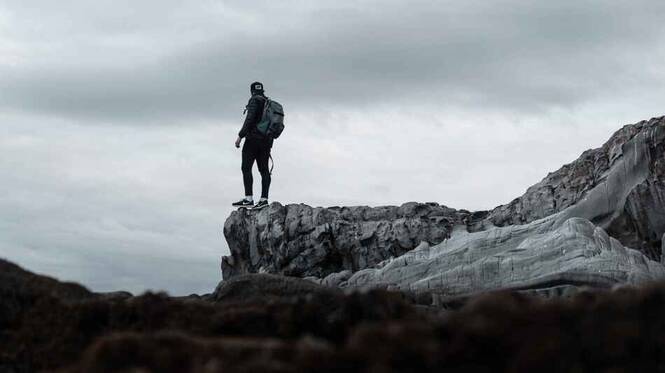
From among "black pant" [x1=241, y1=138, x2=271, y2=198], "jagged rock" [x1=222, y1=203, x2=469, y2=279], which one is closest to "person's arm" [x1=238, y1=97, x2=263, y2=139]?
"black pant" [x1=241, y1=138, x2=271, y2=198]

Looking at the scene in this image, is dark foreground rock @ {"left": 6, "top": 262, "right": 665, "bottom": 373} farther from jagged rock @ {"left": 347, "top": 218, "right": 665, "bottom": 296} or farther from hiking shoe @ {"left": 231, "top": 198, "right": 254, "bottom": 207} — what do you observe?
hiking shoe @ {"left": 231, "top": 198, "right": 254, "bottom": 207}

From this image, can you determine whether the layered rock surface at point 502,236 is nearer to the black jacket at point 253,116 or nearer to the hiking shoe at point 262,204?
the hiking shoe at point 262,204

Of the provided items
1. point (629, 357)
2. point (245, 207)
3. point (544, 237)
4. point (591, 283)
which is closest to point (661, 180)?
point (544, 237)

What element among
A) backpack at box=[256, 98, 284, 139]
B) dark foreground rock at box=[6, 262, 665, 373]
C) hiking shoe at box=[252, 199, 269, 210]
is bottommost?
dark foreground rock at box=[6, 262, 665, 373]

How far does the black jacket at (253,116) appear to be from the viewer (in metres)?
37.9

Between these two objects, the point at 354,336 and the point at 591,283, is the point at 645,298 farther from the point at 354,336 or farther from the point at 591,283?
the point at 591,283

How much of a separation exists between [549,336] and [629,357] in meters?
0.54

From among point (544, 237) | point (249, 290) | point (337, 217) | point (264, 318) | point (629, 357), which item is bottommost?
point (629, 357)

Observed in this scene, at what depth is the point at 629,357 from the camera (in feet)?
23.2

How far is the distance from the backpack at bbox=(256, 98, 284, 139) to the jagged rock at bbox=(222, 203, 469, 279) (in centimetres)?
258

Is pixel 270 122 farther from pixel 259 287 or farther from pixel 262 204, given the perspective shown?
pixel 259 287

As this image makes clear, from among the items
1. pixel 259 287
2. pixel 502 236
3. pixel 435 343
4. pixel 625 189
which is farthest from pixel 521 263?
pixel 435 343

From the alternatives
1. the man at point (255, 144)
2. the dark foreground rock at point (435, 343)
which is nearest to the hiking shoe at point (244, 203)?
the man at point (255, 144)

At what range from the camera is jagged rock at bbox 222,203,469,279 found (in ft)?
117
